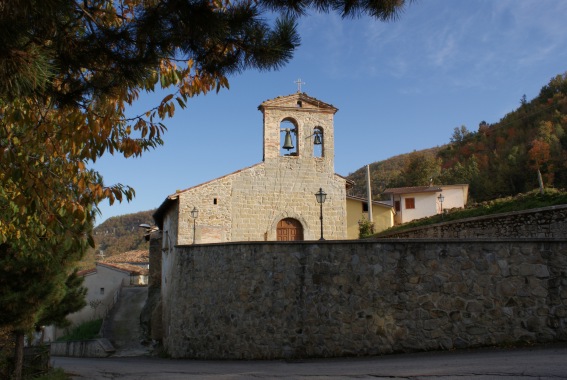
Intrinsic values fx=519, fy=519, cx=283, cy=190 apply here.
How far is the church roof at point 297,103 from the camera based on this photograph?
2120 centimetres

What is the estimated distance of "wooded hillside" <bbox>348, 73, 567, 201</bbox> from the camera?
3981 centimetres

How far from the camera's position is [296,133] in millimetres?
21781

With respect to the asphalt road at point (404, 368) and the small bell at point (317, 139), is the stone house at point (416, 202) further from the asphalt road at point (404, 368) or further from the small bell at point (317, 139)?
the asphalt road at point (404, 368)

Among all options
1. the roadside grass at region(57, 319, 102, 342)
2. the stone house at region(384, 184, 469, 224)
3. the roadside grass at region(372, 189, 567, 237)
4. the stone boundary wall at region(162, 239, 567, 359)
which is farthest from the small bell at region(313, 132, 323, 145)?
the stone house at region(384, 184, 469, 224)

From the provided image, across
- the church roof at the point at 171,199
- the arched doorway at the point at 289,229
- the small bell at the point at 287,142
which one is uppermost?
the small bell at the point at 287,142

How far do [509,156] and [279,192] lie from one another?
29542 mm

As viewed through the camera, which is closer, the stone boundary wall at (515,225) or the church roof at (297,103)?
the stone boundary wall at (515,225)

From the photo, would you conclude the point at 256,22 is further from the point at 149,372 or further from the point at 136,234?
the point at 136,234

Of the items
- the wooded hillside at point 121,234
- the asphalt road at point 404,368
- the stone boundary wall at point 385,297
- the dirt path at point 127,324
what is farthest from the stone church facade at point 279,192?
the wooded hillside at point 121,234

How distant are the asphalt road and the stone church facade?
26.9 ft

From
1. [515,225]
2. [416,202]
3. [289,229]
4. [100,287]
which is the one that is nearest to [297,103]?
[289,229]

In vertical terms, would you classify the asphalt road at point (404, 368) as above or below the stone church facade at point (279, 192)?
below

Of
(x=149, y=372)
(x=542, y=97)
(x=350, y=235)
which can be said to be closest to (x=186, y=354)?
→ (x=149, y=372)

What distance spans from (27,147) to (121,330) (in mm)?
20484
